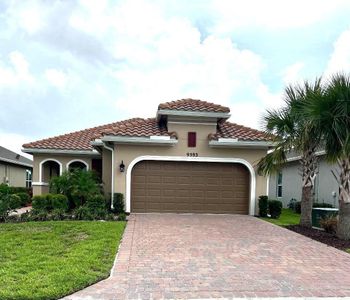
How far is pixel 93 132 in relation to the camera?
73.2ft

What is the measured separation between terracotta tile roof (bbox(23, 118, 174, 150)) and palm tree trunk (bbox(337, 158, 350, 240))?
7.35m

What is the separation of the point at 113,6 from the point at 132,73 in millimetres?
5236

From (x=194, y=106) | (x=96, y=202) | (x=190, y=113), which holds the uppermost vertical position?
(x=194, y=106)

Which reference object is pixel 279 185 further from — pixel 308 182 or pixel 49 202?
pixel 49 202

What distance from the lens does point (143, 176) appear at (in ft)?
49.3

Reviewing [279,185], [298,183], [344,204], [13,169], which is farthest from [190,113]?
[13,169]

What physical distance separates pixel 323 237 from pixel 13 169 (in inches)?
1013

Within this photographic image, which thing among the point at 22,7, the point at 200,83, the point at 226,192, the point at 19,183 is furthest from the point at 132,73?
the point at 19,183

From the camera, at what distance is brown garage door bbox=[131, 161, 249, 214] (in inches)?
590

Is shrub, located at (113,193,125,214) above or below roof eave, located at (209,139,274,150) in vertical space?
below

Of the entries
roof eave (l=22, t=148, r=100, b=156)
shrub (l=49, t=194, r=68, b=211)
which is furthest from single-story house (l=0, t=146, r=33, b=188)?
shrub (l=49, t=194, r=68, b=211)

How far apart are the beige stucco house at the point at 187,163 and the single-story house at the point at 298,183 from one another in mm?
1733

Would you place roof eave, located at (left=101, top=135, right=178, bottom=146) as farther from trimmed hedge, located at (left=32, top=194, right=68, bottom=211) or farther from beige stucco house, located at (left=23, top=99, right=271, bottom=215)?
trimmed hedge, located at (left=32, top=194, right=68, bottom=211)

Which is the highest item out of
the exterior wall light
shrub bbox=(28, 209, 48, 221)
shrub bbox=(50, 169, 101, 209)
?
the exterior wall light
